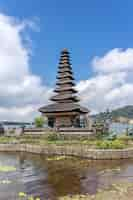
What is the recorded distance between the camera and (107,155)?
71.4 feet

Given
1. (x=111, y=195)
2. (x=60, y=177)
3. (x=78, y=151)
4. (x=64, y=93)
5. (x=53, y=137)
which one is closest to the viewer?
A: (x=111, y=195)

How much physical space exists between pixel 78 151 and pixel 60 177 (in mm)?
8718

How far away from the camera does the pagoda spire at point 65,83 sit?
4047cm

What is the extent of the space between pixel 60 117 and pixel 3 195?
2884 centimetres

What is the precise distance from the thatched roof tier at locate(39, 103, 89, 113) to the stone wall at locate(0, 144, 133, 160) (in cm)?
1127

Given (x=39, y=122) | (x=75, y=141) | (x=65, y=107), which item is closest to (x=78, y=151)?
(x=75, y=141)

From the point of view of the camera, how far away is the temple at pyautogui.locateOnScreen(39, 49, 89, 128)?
127ft

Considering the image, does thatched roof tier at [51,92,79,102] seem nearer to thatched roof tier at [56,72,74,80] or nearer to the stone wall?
thatched roof tier at [56,72,74,80]

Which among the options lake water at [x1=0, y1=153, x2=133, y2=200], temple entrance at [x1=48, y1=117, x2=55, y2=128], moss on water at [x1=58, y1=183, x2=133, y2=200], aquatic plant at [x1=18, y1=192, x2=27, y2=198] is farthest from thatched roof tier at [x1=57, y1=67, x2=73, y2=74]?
aquatic plant at [x1=18, y1=192, x2=27, y2=198]

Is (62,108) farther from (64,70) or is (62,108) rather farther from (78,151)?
(78,151)

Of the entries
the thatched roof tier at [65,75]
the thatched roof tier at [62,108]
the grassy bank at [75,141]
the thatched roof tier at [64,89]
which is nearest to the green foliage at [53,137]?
the grassy bank at [75,141]

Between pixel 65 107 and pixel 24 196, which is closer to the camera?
pixel 24 196

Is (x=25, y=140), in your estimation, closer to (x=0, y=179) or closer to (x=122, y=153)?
(x=122, y=153)

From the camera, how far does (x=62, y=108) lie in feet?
127
